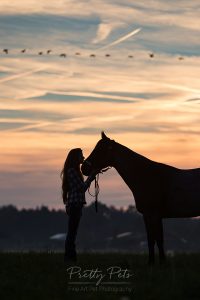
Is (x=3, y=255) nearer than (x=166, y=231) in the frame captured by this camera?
Yes

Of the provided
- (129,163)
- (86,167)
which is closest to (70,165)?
(86,167)

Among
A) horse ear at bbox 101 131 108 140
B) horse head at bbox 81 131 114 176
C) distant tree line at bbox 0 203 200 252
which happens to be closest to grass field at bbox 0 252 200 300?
horse head at bbox 81 131 114 176

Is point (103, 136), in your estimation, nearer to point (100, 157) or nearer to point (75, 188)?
point (100, 157)

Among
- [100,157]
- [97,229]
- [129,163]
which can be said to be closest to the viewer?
[129,163]

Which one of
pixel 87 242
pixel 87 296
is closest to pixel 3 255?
pixel 87 296

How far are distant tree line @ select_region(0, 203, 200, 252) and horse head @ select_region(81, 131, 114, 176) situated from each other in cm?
15238

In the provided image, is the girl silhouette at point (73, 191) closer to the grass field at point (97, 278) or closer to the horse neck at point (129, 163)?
the grass field at point (97, 278)

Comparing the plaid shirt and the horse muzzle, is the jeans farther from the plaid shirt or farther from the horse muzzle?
the horse muzzle

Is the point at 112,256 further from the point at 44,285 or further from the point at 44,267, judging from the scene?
the point at 44,285

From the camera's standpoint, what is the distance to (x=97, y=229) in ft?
593

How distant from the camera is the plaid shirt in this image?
17.1 metres

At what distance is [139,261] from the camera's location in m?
17.2

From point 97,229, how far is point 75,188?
164615 mm

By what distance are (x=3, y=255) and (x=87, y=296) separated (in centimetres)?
576
